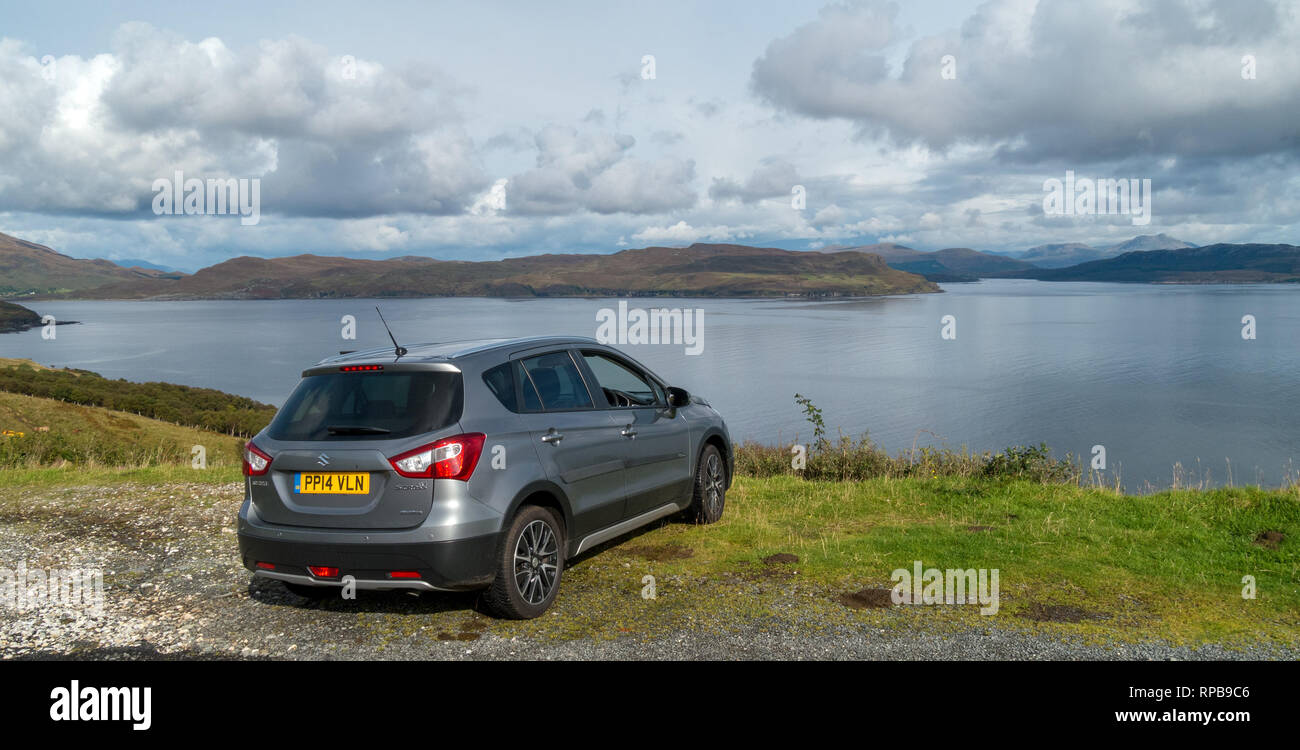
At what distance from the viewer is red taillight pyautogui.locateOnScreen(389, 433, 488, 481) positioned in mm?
5047

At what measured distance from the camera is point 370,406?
5355 mm

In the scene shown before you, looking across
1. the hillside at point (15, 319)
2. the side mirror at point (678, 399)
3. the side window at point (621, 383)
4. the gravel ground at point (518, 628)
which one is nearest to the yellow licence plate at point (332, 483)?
the gravel ground at point (518, 628)

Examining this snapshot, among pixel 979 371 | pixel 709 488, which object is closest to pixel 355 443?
pixel 709 488

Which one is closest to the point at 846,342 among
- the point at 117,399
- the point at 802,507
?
the point at 117,399

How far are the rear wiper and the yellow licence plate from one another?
0.26 metres

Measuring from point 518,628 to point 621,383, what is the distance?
8.66ft

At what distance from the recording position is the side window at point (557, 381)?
608 cm

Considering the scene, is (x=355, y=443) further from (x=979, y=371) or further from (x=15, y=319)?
(x=15, y=319)

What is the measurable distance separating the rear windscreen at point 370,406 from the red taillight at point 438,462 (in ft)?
0.47

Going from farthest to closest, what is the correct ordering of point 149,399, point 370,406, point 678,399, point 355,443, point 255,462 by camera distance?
point 149,399
point 678,399
point 255,462
point 370,406
point 355,443

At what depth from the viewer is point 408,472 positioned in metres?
5.04

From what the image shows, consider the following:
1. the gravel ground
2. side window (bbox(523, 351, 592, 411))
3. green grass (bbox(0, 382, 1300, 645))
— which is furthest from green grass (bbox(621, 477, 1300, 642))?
side window (bbox(523, 351, 592, 411))

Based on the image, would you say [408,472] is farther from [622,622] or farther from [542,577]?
[622,622]
